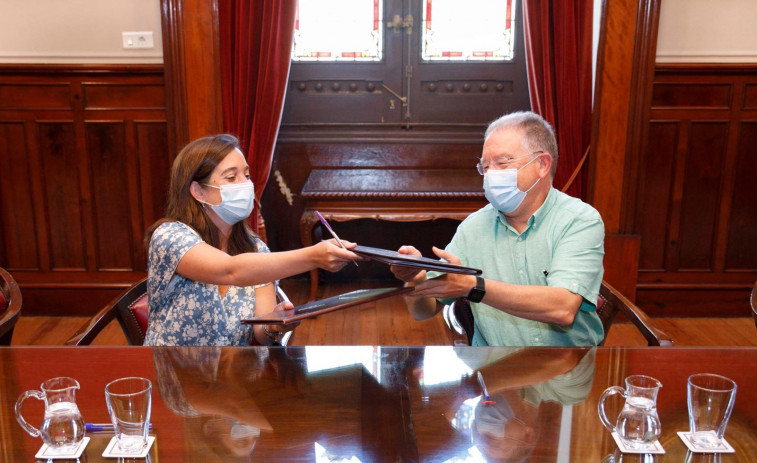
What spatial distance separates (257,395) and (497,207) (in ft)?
3.08

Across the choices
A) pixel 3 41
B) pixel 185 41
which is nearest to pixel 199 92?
pixel 185 41

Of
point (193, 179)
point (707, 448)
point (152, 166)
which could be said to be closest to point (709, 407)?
point (707, 448)

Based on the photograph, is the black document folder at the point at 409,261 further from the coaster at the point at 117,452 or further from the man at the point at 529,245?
the coaster at the point at 117,452

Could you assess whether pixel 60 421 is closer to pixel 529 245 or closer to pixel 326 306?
pixel 326 306

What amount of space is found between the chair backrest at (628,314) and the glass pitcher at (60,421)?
126 centimetres

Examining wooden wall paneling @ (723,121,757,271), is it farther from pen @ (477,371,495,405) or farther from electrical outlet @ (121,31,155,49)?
electrical outlet @ (121,31,155,49)

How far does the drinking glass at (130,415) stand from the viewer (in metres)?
1.10

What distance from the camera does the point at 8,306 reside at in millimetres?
1892

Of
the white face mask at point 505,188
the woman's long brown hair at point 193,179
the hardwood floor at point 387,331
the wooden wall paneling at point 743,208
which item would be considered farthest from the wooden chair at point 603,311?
the wooden wall paneling at point 743,208

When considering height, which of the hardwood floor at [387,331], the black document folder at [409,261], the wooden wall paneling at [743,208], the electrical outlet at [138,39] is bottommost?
the hardwood floor at [387,331]

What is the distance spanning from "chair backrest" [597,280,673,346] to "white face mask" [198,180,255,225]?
3.39ft

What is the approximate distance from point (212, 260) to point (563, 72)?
2581mm

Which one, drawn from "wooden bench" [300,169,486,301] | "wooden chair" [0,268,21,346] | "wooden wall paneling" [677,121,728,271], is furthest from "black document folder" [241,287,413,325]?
"wooden wall paneling" [677,121,728,271]

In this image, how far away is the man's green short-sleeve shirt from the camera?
5.86ft
